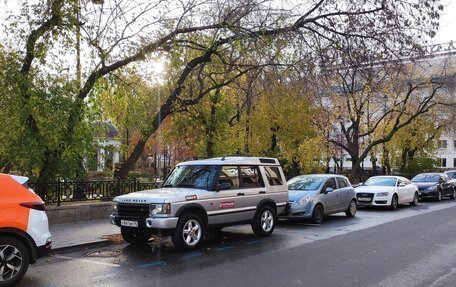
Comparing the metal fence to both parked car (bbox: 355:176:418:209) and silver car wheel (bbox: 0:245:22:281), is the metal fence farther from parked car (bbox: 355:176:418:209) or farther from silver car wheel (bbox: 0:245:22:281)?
parked car (bbox: 355:176:418:209)

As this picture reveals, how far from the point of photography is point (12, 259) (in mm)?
6594

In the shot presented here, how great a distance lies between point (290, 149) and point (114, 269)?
20642mm

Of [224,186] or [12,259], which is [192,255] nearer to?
[224,186]

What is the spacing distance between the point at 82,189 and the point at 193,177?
16.5 ft

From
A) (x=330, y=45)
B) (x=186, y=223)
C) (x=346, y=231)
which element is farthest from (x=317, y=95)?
(x=186, y=223)

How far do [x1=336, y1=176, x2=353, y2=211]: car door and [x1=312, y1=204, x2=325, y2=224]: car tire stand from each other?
132cm

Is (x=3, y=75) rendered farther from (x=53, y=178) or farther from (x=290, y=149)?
(x=290, y=149)

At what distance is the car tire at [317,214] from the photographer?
13844 mm

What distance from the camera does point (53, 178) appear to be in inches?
532

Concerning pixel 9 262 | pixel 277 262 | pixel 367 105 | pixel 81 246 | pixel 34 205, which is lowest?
pixel 277 262

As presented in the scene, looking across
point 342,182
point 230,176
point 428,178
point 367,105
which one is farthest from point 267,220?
point 367,105

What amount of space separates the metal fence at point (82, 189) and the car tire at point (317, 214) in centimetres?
574

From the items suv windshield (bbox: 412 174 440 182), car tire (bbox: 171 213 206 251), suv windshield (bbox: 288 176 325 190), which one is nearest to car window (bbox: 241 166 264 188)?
car tire (bbox: 171 213 206 251)

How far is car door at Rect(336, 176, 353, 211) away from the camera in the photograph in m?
15.4
